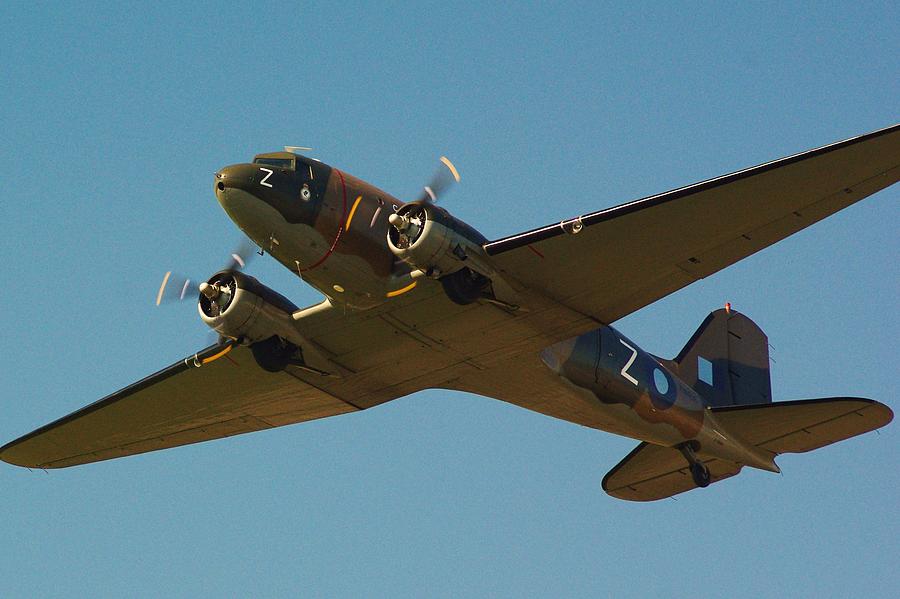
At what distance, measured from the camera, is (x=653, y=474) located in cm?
3322

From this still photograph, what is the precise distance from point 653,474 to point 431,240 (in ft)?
39.5

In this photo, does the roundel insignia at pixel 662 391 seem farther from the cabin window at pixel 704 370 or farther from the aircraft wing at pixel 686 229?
the aircraft wing at pixel 686 229

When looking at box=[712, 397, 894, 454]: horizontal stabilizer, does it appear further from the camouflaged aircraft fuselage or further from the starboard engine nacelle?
the camouflaged aircraft fuselage

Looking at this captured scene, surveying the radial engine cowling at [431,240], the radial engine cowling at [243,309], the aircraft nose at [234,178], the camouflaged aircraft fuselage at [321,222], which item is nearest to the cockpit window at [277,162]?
the camouflaged aircraft fuselage at [321,222]

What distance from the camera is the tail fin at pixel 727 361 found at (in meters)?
34.3

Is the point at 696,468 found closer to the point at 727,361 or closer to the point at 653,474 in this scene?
the point at 653,474

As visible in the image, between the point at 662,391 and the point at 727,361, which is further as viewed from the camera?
the point at 727,361

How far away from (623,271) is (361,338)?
230 inches

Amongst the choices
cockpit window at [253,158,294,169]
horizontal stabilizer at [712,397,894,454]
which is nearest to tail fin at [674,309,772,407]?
horizontal stabilizer at [712,397,894,454]

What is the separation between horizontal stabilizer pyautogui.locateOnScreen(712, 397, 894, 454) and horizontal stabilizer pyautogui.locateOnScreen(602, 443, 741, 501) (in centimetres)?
123

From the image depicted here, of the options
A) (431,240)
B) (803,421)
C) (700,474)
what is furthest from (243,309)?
(803,421)

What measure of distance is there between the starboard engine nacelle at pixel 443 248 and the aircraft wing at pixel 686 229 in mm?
399

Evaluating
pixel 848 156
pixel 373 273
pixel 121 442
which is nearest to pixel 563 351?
pixel 373 273

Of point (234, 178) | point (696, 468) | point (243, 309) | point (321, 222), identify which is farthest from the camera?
point (696, 468)
